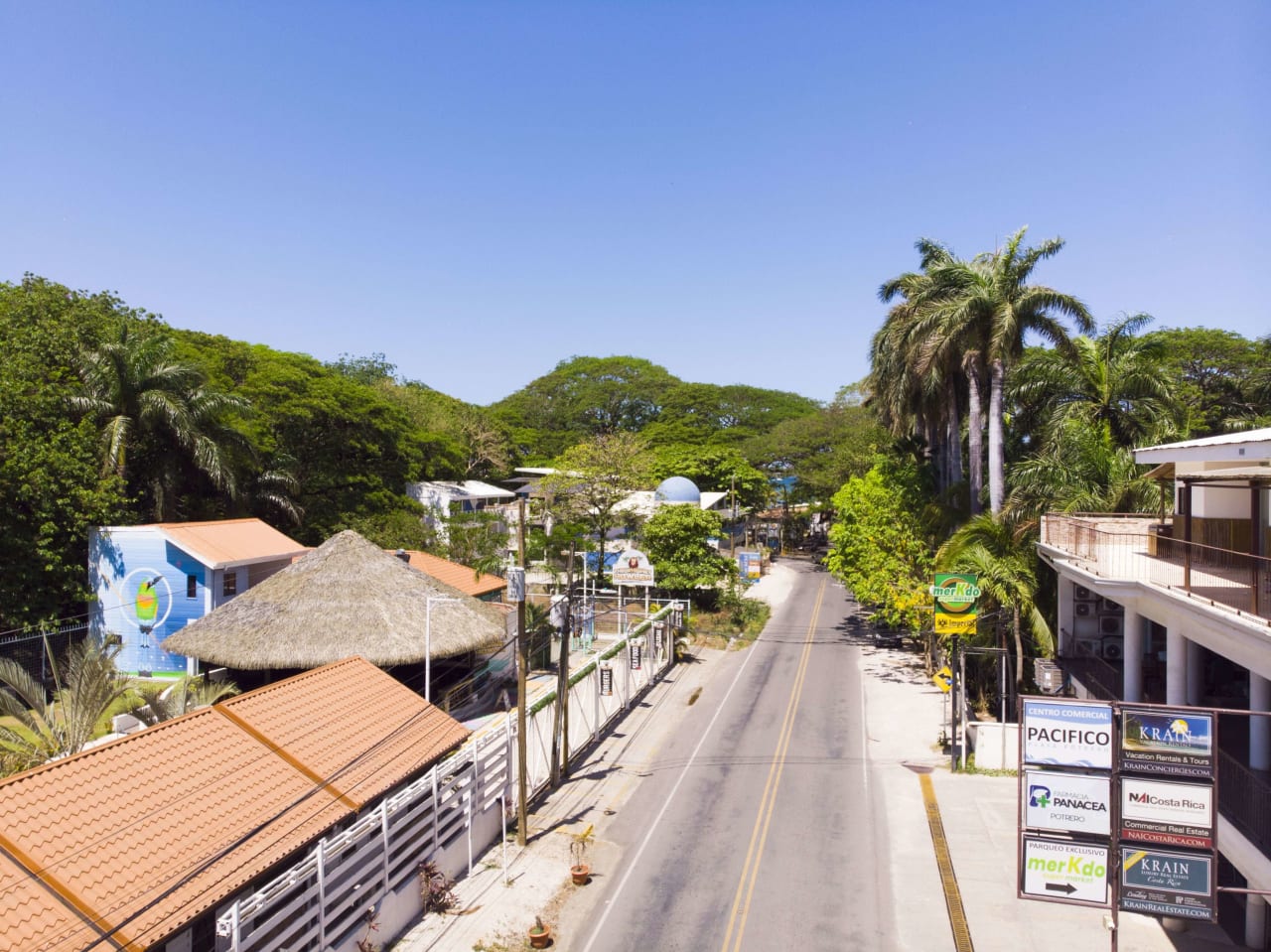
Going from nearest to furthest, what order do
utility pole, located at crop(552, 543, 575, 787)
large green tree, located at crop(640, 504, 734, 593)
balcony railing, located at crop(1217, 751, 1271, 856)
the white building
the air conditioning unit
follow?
balcony railing, located at crop(1217, 751, 1271, 856) → the white building → utility pole, located at crop(552, 543, 575, 787) → the air conditioning unit → large green tree, located at crop(640, 504, 734, 593)

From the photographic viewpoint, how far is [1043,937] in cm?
1483

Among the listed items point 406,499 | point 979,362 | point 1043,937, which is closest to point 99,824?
point 1043,937

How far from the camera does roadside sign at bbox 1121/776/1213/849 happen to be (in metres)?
11.4

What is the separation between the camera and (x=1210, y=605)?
14.4m

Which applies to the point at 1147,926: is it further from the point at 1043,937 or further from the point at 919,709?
the point at 919,709

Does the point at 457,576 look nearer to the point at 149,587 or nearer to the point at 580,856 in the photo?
the point at 149,587

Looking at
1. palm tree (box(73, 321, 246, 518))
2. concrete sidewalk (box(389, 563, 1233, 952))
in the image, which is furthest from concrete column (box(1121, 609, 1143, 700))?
palm tree (box(73, 321, 246, 518))

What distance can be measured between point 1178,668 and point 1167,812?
688 centimetres

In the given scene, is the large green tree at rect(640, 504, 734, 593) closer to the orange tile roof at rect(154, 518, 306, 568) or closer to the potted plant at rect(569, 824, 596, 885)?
the orange tile roof at rect(154, 518, 306, 568)

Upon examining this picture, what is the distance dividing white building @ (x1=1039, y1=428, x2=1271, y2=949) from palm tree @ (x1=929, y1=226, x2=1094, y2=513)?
908 centimetres

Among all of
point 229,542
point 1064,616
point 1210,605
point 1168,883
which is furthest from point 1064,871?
point 229,542

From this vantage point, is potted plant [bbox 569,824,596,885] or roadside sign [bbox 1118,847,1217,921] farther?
potted plant [bbox 569,824,596,885]

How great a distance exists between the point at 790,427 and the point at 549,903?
228 ft

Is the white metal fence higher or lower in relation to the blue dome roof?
lower
